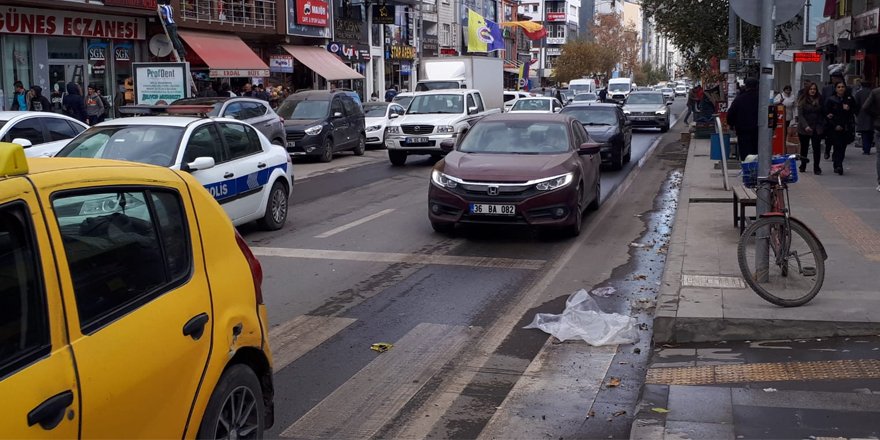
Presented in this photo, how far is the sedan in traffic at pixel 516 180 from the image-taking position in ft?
36.7

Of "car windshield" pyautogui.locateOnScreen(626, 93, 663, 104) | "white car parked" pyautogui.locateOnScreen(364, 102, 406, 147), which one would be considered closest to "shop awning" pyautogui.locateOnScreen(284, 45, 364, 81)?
"white car parked" pyautogui.locateOnScreen(364, 102, 406, 147)

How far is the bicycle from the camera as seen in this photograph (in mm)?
7359

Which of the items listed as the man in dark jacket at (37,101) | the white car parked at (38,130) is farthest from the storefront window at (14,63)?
the white car parked at (38,130)

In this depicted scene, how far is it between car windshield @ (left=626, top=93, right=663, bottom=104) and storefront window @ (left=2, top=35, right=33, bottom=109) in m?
21.3

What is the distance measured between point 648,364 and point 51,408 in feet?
14.8

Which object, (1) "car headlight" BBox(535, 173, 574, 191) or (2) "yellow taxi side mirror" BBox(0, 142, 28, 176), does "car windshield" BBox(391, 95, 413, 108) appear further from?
(2) "yellow taxi side mirror" BBox(0, 142, 28, 176)

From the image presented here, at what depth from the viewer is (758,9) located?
306 inches

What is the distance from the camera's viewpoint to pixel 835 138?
17.2 meters

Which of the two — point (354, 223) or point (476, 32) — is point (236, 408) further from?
point (476, 32)

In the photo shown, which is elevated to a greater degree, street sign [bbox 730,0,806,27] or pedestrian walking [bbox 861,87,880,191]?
street sign [bbox 730,0,806,27]

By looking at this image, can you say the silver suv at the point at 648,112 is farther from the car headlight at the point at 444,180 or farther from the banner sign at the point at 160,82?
the car headlight at the point at 444,180

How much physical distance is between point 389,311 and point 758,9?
401 centimetres

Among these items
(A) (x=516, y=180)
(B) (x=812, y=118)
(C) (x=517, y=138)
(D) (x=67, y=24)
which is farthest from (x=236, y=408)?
(D) (x=67, y=24)

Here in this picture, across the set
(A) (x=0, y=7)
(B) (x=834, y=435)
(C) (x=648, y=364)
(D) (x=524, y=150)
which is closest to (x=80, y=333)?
(B) (x=834, y=435)
